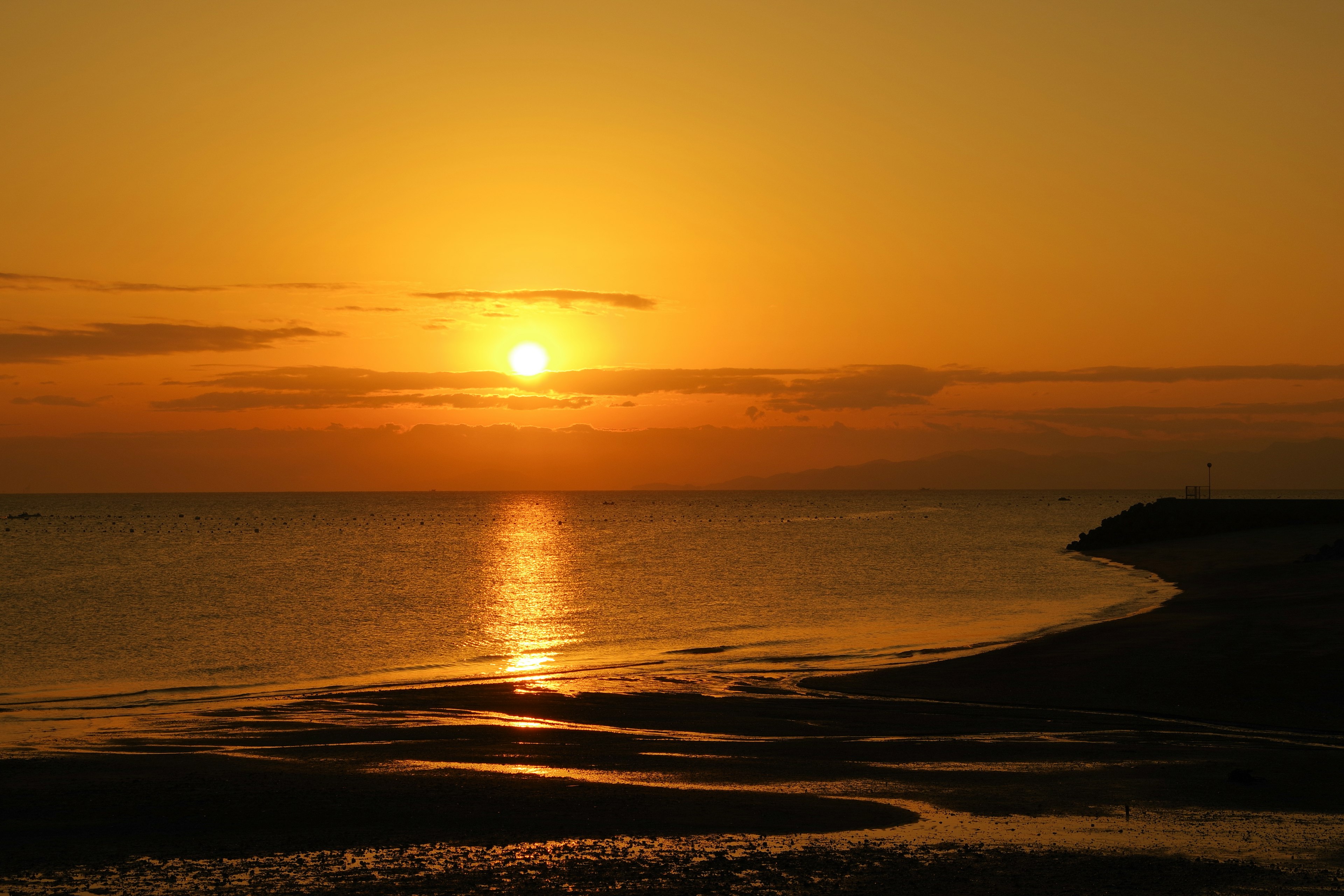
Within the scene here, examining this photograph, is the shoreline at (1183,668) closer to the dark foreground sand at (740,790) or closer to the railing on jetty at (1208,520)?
the dark foreground sand at (740,790)

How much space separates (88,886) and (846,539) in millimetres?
128515

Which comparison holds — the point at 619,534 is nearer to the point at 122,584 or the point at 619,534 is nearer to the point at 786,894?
the point at 122,584

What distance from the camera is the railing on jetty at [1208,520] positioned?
88625 millimetres

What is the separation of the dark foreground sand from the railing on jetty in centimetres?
6817

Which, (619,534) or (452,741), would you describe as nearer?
(452,741)

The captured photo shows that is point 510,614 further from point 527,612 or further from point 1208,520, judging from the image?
point 1208,520

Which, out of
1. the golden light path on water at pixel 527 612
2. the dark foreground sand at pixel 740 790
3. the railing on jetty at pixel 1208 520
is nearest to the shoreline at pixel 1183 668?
the dark foreground sand at pixel 740 790

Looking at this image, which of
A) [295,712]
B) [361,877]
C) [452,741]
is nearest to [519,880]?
[361,877]

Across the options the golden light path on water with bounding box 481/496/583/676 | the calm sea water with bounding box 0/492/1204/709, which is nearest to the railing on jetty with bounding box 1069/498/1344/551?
the calm sea water with bounding box 0/492/1204/709

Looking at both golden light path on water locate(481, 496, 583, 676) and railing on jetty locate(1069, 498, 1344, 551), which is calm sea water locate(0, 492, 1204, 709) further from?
railing on jetty locate(1069, 498, 1344, 551)

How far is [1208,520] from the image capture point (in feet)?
300

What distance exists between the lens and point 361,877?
11961mm

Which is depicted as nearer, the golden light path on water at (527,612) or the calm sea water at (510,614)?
the calm sea water at (510,614)

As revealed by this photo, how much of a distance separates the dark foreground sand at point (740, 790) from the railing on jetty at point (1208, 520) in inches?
2684
